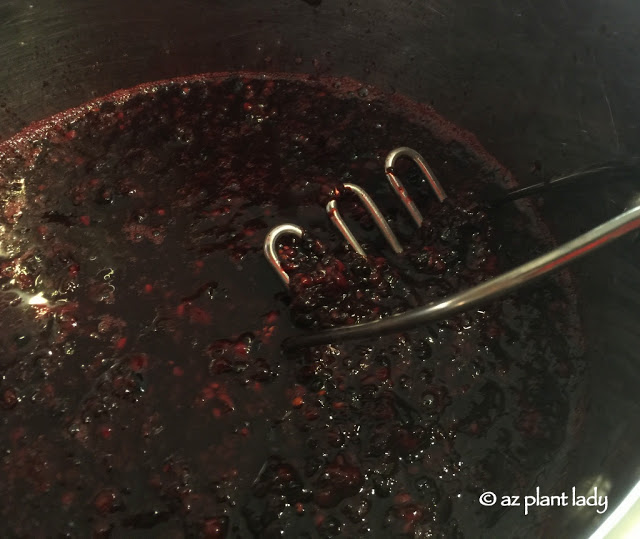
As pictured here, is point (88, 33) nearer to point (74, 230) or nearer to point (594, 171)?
point (74, 230)

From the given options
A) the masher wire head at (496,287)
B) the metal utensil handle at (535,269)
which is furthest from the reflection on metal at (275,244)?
the metal utensil handle at (535,269)

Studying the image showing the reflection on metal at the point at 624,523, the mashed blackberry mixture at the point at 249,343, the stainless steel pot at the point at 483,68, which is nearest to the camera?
the reflection on metal at the point at 624,523

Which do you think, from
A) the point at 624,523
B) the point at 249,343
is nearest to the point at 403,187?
the point at 249,343

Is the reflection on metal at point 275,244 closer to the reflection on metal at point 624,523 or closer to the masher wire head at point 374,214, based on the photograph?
the masher wire head at point 374,214

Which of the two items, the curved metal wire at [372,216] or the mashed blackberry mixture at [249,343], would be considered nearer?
the mashed blackberry mixture at [249,343]

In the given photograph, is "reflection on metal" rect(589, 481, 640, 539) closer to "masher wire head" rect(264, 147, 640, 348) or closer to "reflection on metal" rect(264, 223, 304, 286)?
"masher wire head" rect(264, 147, 640, 348)

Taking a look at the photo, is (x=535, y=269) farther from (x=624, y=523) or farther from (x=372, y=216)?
(x=372, y=216)
